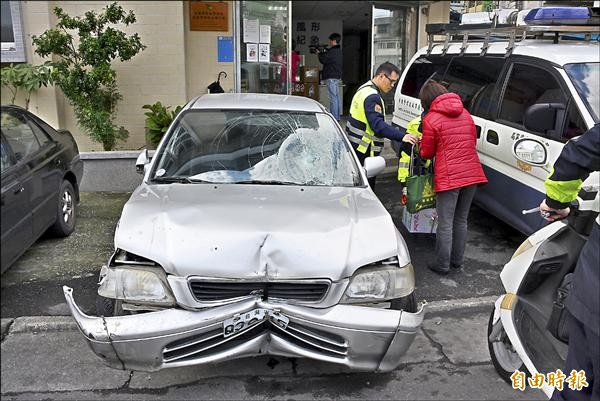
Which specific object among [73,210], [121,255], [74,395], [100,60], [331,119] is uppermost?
[100,60]

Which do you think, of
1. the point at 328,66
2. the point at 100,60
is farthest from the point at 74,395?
the point at 328,66

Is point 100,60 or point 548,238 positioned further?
point 100,60

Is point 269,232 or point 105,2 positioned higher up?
point 105,2

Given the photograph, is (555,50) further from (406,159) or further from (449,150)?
(406,159)

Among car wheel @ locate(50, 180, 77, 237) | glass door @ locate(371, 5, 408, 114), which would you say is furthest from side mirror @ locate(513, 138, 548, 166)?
glass door @ locate(371, 5, 408, 114)

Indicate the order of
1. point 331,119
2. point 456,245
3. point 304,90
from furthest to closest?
point 304,90
point 456,245
point 331,119

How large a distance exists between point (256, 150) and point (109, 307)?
4.94 ft

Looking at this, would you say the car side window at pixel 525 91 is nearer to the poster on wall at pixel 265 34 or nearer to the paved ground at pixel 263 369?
the paved ground at pixel 263 369

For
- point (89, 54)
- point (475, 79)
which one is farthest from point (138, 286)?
point (89, 54)

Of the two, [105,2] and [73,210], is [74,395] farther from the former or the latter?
[105,2]

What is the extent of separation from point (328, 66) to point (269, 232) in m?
9.49

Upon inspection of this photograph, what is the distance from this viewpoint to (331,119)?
14.5 feet

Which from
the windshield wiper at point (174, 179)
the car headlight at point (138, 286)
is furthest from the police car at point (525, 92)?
the car headlight at point (138, 286)

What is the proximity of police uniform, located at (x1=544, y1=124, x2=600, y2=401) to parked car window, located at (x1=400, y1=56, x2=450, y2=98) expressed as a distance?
4458 mm
